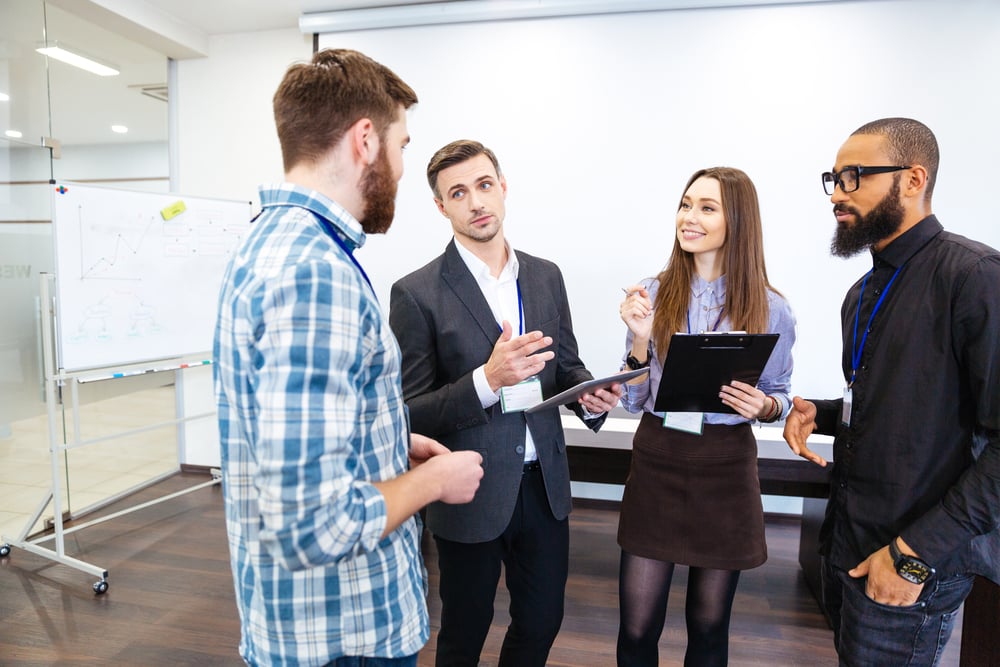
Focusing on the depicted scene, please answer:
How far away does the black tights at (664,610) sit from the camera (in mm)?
1594

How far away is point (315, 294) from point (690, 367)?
3.15 feet

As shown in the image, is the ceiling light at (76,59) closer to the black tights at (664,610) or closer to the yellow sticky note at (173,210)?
the yellow sticky note at (173,210)

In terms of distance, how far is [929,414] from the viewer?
3.90ft

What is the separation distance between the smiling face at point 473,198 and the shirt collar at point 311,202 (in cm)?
72

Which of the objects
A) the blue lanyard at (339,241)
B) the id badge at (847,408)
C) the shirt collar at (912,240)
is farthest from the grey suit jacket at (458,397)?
the shirt collar at (912,240)

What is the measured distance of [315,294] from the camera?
0.76 meters

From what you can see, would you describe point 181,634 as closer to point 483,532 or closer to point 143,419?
point 483,532

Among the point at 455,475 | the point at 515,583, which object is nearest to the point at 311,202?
the point at 455,475

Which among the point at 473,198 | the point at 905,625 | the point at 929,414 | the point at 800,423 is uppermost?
the point at 473,198

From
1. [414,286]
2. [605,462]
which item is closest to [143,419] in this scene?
[605,462]

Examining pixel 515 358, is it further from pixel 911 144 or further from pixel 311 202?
pixel 911 144

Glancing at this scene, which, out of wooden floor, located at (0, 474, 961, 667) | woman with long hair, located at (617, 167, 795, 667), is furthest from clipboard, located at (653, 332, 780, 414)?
wooden floor, located at (0, 474, 961, 667)

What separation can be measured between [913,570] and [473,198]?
133 cm

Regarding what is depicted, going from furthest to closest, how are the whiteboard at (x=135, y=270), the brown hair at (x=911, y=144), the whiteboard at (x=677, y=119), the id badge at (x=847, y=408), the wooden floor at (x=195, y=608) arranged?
the whiteboard at (x=677, y=119) < the whiteboard at (x=135, y=270) < the wooden floor at (x=195, y=608) < the id badge at (x=847, y=408) < the brown hair at (x=911, y=144)
